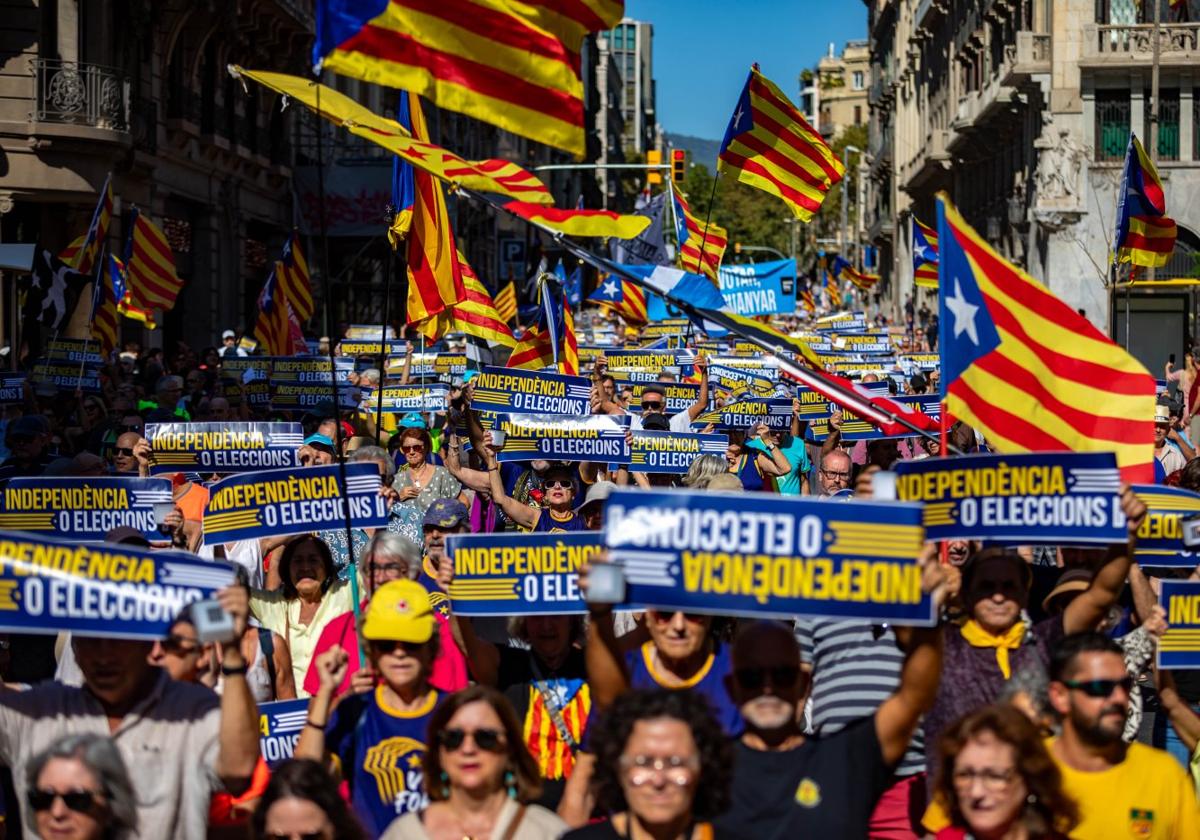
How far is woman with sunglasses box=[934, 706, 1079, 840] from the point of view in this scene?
189 inches

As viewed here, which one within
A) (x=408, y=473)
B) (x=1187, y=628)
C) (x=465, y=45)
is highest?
(x=465, y=45)

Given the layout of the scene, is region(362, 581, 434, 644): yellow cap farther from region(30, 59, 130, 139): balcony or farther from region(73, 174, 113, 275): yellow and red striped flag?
region(30, 59, 130, 139): balcony

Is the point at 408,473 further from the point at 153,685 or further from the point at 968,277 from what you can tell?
the point at 153,685

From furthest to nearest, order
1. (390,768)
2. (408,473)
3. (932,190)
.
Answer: (932,190) < (408,473) < (390,768)

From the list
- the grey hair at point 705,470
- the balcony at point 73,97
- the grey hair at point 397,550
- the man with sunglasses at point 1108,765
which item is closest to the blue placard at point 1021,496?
the man with sunglasses at point 1108,765

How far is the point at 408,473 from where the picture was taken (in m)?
11.3

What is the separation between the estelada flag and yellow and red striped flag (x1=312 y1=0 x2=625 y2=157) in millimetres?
1651

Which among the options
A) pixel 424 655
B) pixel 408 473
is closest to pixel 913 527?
pixel 424 655

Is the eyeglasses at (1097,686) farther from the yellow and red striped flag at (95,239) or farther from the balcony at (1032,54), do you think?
the balcony at (1032,54)

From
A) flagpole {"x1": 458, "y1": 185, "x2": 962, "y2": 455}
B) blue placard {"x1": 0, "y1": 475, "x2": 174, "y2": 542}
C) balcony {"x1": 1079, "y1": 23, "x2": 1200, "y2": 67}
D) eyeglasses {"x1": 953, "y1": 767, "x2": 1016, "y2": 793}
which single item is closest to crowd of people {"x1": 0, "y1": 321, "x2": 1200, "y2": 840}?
eyeglasses {"x1": 953, "y1": 767, "x2": 1016, "y2": 793}

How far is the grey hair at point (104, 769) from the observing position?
467cm

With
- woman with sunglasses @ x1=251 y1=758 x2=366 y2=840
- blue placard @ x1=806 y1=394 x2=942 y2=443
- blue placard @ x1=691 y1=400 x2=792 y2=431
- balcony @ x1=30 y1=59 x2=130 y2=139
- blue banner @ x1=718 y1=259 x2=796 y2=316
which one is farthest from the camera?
balcony @ x1=30 y1=59 x2=130 y2=139

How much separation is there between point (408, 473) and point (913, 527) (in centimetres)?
663

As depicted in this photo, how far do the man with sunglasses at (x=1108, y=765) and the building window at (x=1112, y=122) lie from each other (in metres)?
39.7
